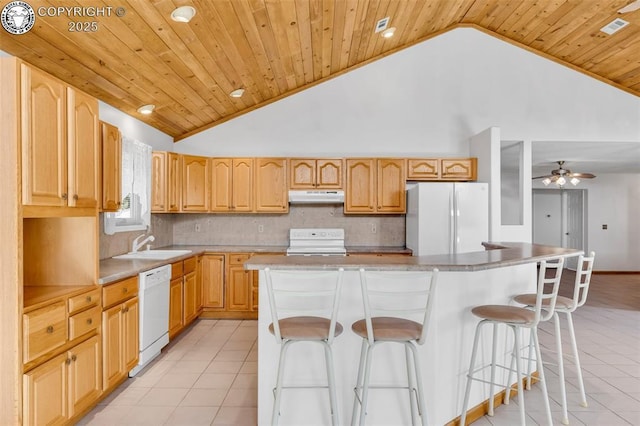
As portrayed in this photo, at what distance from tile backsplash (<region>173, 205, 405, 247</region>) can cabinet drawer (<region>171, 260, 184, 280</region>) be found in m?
1.29

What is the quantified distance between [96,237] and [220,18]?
1.85 m

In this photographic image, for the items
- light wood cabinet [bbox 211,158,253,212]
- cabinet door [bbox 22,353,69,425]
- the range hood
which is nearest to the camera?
cabinet door [bbox 22,353,69,425]

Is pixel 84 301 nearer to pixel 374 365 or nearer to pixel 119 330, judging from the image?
pixel 119 330

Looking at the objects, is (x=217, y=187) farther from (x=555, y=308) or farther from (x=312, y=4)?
(x=555, y=308)

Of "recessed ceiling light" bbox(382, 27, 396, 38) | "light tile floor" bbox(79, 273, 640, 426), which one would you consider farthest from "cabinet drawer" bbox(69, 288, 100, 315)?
"recessed ceiling light" bbox(382, 27, 396, 38)

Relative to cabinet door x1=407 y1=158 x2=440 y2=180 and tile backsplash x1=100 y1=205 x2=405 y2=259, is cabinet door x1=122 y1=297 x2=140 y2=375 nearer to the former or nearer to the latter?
tile backsplash x1=100 y1=205 x2=405 y2=259

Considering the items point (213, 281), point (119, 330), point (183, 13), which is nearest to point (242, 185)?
point (213, 281)

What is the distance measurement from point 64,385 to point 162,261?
4.77 feet

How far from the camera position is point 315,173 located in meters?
4.89

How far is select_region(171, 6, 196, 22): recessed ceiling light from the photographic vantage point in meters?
2.44

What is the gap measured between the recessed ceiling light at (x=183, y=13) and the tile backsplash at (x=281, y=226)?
3030mm

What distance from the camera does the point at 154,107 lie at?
3.93 metres

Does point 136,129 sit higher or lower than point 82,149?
higher

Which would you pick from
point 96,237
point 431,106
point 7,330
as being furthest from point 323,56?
point 7,330
